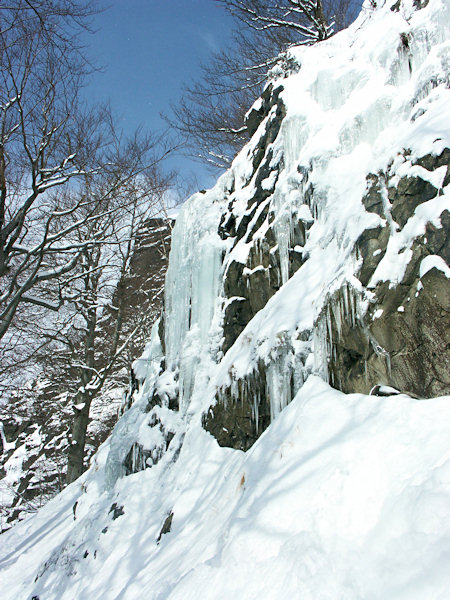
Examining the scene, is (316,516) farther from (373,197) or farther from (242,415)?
(373,197)

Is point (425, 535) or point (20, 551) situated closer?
point (425, 535)

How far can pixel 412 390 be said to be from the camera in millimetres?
2752

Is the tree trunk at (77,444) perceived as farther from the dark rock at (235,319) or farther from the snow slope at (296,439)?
the dark rock at (235,319)

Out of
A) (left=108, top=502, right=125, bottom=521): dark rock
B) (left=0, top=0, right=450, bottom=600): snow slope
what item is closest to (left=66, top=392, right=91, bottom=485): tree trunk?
(left=0, top=0, right=450, bottom=600): snow slope

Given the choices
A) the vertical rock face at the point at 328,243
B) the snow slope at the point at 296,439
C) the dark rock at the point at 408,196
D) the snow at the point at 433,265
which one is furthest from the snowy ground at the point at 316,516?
the dark rock at the point at 408,196

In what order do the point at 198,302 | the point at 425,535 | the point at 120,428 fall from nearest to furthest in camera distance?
1. the point at 425,535
2. the point at 198,302
3. the point at 120,428

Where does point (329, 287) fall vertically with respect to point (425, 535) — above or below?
above

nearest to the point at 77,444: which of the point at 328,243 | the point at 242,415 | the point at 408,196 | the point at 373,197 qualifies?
the point at 242,415

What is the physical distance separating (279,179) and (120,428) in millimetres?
4826

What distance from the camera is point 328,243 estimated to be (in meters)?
4.04

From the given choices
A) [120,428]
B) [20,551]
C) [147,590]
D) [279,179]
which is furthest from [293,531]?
[20,551]

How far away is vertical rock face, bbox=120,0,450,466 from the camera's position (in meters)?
2.93

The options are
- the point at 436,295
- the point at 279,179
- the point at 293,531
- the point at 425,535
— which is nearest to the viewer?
the point at 425,535

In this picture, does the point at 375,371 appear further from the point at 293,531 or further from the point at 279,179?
the point at 279,179
